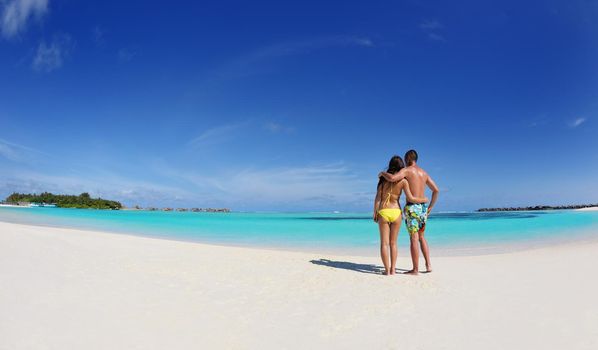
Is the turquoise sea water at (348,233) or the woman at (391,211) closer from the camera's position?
the woman at (391,211)

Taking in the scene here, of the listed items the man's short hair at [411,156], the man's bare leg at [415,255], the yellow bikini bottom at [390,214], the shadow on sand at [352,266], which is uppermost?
the man's short hair at [411,156]

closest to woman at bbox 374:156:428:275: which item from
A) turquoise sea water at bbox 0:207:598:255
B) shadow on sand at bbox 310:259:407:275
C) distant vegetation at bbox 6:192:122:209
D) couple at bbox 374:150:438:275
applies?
couple at bbox 374:150:438:275

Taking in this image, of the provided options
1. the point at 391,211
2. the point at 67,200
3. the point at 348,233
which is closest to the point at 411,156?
the point at 391,211

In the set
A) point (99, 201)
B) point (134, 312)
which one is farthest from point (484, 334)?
point (99, 201)

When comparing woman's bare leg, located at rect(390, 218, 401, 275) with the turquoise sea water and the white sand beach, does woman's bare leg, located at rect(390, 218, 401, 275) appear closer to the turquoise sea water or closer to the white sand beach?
the white sand beach

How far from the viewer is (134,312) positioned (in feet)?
13.2

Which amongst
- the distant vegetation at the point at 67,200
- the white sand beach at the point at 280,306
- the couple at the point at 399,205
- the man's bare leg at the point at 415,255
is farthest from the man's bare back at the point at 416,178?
the distant vegetation at the point at 67,200

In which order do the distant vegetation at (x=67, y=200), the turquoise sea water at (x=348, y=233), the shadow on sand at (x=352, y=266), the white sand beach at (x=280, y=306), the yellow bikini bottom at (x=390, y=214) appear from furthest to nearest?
1. the distant vegetation at (x=67, y=200)
2. the turquoise sea water at (x=348, y=233)
3. the shadow on sand at (x=352, y=266)
4. the yellow bikini bottom at (x=390, y=214)
5. the white sand beach at (x=280, y=306)

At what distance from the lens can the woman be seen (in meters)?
6.61

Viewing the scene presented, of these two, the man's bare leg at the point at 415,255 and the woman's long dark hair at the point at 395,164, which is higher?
the woman's long dark hair at the point at 395,164

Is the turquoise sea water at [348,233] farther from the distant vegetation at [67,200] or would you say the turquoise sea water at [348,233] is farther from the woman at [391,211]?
the distant vegetation at [67,200]

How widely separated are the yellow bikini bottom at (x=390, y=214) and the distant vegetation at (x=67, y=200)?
402 feet

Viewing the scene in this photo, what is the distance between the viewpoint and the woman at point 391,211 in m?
6.61

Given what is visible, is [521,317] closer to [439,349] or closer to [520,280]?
[439,349]
